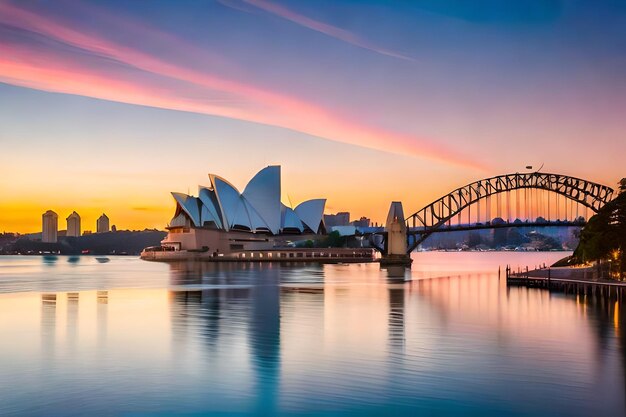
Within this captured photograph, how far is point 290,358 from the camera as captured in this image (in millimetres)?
27984

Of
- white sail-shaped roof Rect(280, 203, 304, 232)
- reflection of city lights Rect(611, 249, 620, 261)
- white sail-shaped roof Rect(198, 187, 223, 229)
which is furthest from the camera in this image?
white sail-shaped roof Rect(280, 203, 304, 232)

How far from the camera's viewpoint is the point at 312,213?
178m

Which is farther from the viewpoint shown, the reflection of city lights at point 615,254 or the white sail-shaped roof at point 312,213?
the white sail-shaped roof at point 312,213

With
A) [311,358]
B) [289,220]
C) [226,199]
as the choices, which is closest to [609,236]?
[311,358]

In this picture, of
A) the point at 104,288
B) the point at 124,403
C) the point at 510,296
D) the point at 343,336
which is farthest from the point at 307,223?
the point at 124,403

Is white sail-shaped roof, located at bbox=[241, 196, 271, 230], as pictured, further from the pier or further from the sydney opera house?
the pier

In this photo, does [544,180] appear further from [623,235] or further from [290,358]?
[290,358]

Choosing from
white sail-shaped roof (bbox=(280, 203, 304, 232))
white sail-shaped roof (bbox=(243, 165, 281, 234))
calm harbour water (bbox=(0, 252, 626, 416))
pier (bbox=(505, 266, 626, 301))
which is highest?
white sail-shaped roof (bbox=(243, 165, 281, 234))

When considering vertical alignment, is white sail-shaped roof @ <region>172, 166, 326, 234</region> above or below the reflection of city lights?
above

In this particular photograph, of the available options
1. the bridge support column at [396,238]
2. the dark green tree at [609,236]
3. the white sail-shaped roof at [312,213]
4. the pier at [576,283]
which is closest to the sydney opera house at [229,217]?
the white sail-shaped roof at [312,213]

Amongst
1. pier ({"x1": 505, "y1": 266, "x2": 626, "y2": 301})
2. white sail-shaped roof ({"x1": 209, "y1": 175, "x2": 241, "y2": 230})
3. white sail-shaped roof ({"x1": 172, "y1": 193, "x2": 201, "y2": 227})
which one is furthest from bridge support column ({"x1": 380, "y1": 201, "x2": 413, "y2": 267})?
white sail-shaped roof ({"x1": 172, "y1": 193, "x2": 201, "y2": 227})

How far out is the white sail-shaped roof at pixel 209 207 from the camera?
158125 mm

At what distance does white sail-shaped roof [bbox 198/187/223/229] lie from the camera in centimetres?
15812

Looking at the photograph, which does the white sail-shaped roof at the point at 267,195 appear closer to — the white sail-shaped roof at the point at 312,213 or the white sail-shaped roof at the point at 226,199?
the white sail-shaped roof at the point at 226,199
